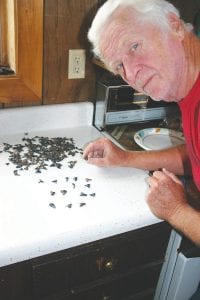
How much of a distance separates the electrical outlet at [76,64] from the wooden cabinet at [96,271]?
66 centimetres

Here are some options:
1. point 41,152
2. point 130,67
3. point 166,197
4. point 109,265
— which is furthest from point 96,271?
point 130,67

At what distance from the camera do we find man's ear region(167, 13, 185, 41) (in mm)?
760

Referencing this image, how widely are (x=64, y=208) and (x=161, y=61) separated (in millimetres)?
429

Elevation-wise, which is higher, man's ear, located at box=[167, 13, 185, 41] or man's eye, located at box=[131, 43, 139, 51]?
man's ear, located at box=[167, 13, 185, 41]

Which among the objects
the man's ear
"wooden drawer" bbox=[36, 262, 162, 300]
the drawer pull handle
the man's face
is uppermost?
the man's ear

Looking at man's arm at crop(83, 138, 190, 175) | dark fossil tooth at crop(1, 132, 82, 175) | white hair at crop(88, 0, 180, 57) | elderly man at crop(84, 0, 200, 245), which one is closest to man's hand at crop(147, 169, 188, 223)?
elderly man at crop(84, 0, 200, 245)

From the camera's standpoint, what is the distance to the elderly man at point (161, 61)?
2.45ft

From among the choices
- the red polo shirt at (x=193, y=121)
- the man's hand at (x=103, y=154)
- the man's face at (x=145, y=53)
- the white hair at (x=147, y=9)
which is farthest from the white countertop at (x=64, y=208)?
the white hair at (x=147, y=9)

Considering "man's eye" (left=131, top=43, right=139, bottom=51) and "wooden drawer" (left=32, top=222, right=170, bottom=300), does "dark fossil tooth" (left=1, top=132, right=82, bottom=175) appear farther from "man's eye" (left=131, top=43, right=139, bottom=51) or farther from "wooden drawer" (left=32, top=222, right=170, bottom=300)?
"man's eye" (left=131, top=43, right=139, bottom=51)

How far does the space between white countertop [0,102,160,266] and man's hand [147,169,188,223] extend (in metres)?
0.02

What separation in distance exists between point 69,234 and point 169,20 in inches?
21.6

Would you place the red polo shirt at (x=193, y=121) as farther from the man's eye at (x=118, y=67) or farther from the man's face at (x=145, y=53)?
the man's eye at (x=118, y=67)

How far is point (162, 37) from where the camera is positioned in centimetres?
75

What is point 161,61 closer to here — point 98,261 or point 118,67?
point 118,67
